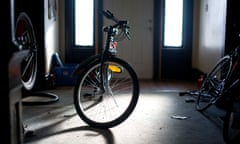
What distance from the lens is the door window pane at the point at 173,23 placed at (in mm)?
5938

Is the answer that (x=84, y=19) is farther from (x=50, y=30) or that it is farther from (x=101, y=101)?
(x=101, y=101)

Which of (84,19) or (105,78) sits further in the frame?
(84,19)

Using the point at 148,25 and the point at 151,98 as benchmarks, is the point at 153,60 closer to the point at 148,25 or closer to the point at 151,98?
the point at 148,25

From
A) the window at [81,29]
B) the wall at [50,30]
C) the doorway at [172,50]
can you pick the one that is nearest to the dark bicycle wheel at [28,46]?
the wall at [50,30]

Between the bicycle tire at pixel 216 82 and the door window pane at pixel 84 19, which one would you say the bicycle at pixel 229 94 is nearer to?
the bicycle tire at pixel 216 82

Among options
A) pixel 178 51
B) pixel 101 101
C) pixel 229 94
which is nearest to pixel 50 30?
pixel 101 101

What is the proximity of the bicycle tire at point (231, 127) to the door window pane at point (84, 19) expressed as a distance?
12.5ft

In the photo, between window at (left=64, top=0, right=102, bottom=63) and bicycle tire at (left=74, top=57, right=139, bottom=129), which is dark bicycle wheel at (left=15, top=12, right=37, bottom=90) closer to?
bicycle tire at (left=74, top=57, right=139, bottom=129)

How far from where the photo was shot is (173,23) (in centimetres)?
598

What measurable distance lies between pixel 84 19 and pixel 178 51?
173cm

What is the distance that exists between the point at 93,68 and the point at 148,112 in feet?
2.88

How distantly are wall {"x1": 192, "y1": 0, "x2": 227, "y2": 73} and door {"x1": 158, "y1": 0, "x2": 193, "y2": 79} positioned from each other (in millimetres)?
106

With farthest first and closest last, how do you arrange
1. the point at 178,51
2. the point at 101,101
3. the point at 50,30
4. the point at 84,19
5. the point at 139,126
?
the point at 178,51 < the point at 84,19 < the point at 50,30 < the point at 101,101 < the point at 139,126

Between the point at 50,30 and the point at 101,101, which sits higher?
the point at 50,30
